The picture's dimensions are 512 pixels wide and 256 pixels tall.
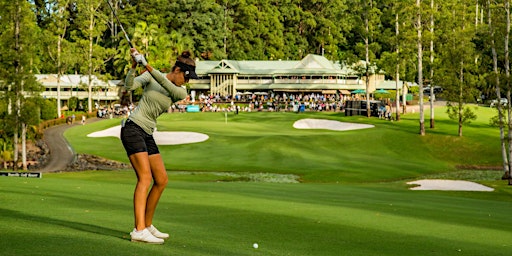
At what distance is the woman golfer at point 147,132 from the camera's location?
37.8 feet

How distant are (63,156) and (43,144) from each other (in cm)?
953

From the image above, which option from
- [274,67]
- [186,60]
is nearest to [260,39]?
[274,67]

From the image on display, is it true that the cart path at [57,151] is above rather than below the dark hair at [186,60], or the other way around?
below

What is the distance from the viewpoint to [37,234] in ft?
37.4

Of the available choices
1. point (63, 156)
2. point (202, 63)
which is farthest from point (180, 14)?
point (63, 156)

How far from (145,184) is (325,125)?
68997 millimetres

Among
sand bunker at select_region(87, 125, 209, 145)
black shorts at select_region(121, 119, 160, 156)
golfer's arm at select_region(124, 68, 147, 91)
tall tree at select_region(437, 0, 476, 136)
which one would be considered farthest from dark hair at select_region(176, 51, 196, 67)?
sand bunker at select_region(87, 125, 209, 145)

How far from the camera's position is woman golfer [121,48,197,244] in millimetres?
11531

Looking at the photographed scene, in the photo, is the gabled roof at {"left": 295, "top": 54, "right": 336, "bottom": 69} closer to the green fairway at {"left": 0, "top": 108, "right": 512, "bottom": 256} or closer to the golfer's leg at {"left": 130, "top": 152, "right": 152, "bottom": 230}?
the green fairway at {"left": 0, "top": 108, "right": 512, "bottom": 256}

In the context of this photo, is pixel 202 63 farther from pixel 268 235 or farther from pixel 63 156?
pixel 268 235

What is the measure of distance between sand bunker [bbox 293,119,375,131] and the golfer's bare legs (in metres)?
63.0

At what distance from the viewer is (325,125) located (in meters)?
80.1

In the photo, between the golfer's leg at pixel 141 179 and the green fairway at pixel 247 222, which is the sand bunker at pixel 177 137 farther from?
the golfer's leg at pixel 141 179

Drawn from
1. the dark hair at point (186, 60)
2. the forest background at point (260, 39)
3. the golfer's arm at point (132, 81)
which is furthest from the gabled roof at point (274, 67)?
the golfer's arm at point (132, 81)
